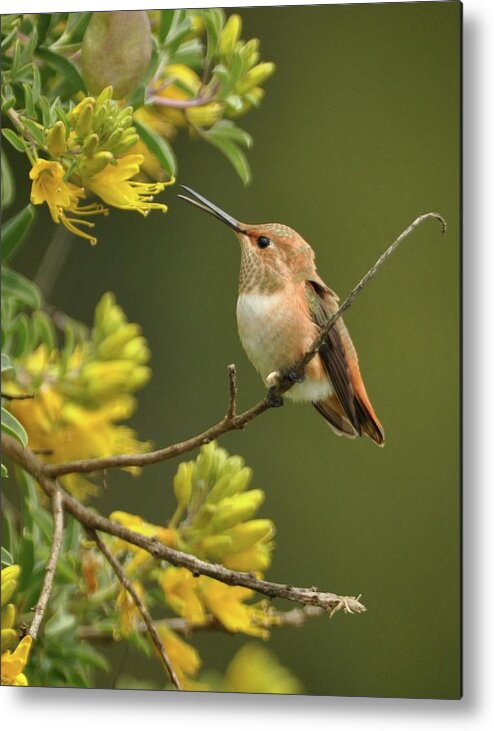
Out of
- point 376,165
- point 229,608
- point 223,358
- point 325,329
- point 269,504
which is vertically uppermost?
point 376,165

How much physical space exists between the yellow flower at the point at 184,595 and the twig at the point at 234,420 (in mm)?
242

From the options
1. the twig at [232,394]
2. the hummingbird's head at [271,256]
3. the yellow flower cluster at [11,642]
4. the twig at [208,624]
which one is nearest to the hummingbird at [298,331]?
the hummingbird's head at [271,256]

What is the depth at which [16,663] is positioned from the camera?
2.24m

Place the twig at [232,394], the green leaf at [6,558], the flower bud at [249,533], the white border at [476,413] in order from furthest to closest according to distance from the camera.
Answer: the green leaf at [6,558] → the flower bud at [249,533] → the white border at [476,413] → the twig at [232,394]

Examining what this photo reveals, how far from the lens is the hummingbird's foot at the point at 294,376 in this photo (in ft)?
7.17

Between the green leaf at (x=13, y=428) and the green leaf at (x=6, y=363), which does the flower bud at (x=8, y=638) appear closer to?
the green leaf at (x=13, y=428)

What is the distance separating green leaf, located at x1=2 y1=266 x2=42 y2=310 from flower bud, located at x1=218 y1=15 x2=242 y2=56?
24.6 inches

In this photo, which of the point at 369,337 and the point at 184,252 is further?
the point at 184,252

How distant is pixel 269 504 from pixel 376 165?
0.69 m

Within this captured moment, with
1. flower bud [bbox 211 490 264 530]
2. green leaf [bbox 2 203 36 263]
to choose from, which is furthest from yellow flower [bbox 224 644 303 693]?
green leaf [bbox 2 203 36 263]

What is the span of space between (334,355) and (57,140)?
2.21ft

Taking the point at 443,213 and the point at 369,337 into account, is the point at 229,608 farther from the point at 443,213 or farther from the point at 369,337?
the point at 443,213

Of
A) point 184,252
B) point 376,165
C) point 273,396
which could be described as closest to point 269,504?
point 273,396

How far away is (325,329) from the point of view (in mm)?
2086
